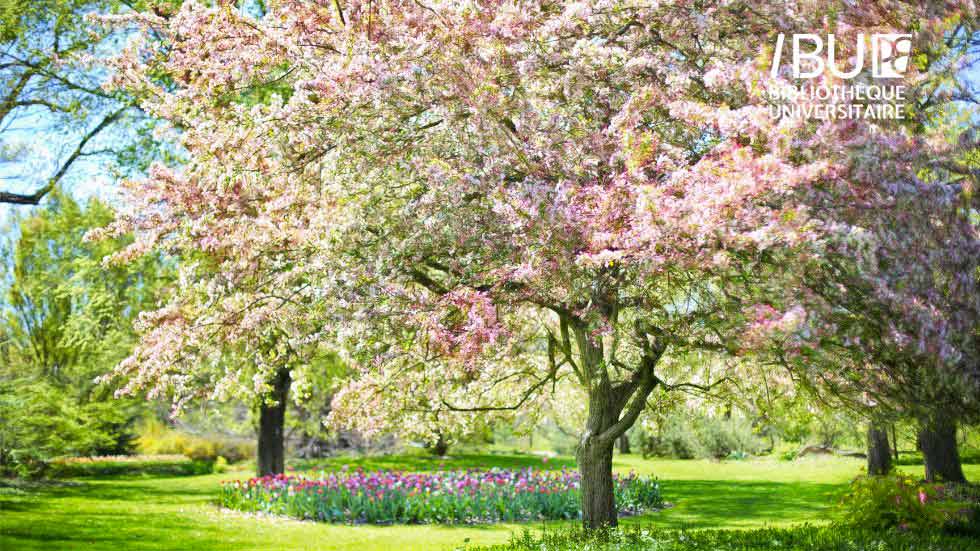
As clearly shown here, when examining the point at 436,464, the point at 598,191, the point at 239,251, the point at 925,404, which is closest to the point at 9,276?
the point at 436,464

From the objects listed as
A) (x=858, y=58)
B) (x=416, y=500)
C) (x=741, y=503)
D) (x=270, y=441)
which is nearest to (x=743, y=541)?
(x=858, y=58)

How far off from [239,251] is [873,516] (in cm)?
859

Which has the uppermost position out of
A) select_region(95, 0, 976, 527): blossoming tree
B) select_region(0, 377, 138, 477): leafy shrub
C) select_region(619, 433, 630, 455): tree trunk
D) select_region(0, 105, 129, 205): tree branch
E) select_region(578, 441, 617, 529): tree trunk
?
select_region(0, 105, 129, 205): tree branch

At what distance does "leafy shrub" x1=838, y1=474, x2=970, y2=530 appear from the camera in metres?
10.4

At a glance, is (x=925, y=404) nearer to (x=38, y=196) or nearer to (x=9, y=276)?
(x=38, y=196)

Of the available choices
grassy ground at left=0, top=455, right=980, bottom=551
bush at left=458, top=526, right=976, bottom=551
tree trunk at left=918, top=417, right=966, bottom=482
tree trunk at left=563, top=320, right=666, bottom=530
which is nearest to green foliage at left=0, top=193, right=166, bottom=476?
grassy ground at left=0, top=455, right=980, bottom=551

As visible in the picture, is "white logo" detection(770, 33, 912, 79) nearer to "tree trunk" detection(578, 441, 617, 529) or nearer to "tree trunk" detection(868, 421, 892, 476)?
"tree trunk" detection(578, 441, 617, 529)

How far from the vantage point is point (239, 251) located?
Answer: 928 centimetres

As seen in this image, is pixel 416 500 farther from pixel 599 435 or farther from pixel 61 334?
pixel 61 334

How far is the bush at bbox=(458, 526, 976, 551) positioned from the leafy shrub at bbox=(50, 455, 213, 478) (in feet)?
59.3

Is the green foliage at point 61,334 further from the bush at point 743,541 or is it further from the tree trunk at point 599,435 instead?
the bush at point 743,541

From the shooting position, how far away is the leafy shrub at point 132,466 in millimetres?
23906

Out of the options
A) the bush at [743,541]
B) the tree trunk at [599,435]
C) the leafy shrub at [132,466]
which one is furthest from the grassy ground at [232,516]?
the tree trunk at [599,435]

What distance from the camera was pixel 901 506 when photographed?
10.7 m
